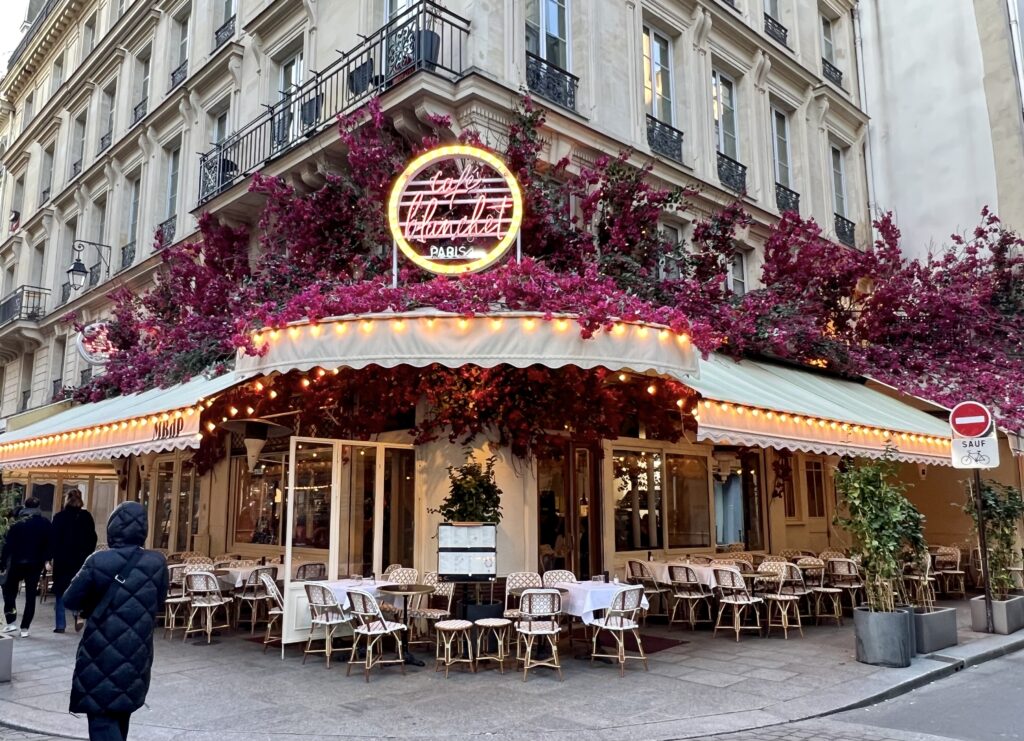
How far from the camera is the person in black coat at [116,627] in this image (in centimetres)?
420

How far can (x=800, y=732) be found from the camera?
18.9 ft

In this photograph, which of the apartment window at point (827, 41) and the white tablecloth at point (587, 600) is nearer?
the white tablecloth at point (587, 600)

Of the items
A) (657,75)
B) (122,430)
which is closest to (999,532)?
(657,75)

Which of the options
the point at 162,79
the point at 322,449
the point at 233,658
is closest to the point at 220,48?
the point at 162,79

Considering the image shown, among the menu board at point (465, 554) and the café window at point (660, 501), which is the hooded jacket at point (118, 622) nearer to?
the menu board at point (465, 554)

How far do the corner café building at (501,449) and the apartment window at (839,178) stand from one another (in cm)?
522

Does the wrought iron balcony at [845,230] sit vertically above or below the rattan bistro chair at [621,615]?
above

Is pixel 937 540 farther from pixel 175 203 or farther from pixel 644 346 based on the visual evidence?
pixel 175 203

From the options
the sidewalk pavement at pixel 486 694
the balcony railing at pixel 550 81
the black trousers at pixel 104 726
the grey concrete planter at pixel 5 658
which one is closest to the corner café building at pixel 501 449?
the sidewalk pavement at pixel 486 694

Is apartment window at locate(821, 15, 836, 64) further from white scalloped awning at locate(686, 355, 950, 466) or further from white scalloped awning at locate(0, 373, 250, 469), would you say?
white scalloped awning at locate(0, 373, 250, 469)

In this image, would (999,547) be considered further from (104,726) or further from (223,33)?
(223,33)

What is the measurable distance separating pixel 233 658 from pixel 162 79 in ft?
43.1

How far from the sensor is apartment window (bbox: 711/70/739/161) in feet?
46.3

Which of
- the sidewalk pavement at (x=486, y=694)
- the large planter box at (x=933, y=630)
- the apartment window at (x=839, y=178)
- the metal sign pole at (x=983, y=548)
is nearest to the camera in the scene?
the sidewalk pavement at (x=486, y=694)
